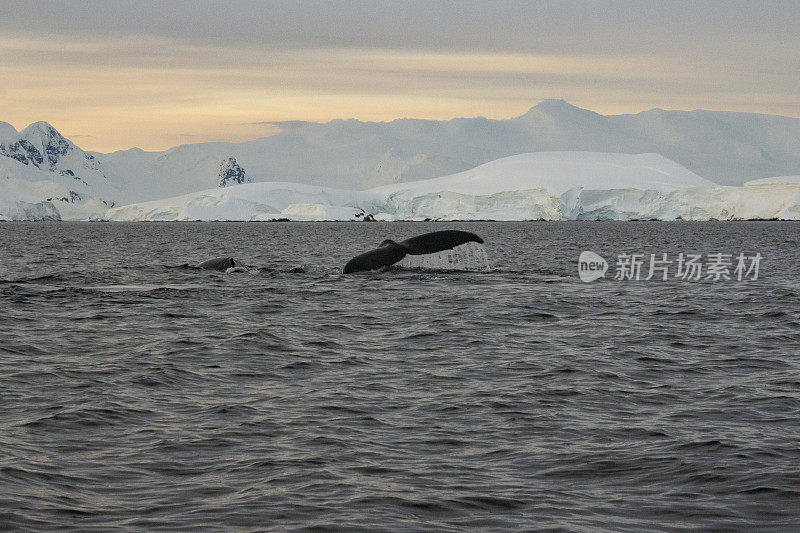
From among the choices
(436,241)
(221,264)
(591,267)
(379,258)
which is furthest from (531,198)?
(436,241)

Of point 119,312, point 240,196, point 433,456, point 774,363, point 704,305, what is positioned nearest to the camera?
point 433,456

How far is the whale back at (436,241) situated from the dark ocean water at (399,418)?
5217mm

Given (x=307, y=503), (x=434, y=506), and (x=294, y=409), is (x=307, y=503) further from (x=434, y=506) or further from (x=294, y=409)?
(x=294, y=409)

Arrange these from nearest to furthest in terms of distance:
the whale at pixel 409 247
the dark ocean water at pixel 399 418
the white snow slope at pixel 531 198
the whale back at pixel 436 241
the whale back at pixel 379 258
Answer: the dark ocean water at pixel 399 418, the whale back at pixel 436 241, the whale at pixel 409 247, the whale back at pixel 379 258, the white snow slope at pixel 531 198

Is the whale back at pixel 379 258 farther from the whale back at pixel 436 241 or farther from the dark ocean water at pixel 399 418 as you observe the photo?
the dark ocean water at pixel 399 418

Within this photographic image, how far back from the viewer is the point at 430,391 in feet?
37.0

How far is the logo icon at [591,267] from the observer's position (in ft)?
99.2

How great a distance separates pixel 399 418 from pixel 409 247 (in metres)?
16.9

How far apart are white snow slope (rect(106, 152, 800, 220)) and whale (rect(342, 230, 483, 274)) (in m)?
120

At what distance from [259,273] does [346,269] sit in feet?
9.40

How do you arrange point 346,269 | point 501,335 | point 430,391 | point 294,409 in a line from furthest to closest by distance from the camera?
1. point 346,269
2. point 501,335
3. point 430,391
4. point 294,409

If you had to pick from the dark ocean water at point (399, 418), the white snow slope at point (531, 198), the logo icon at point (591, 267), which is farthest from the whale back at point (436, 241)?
the white snow slope at point (531, 198)

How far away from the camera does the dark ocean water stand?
7.18 metres

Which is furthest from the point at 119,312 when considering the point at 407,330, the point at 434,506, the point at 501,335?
the point at 434,506
